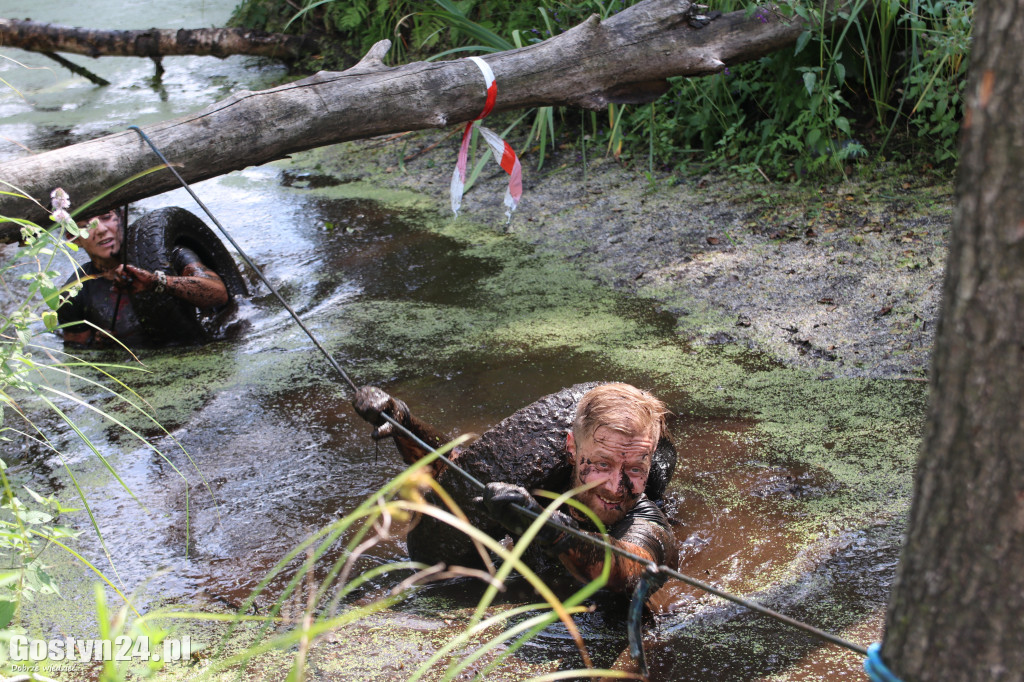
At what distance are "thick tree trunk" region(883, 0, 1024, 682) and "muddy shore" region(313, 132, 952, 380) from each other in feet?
7.58

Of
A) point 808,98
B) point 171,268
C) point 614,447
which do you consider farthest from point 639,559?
point 808,98

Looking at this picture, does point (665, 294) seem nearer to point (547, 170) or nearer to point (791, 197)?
point (791, 197)

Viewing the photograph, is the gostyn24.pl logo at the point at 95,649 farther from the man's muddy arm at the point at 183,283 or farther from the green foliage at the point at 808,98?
the green foliage at the point at 808,98

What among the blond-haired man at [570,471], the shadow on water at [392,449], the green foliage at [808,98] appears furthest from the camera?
the green foliage at [808,98]

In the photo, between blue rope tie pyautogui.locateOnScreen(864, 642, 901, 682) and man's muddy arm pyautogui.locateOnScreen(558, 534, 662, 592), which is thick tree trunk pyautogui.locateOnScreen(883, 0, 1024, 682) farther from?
man's muddy arm pyautogui.locateOnScreen(558, 534, 662, 592)

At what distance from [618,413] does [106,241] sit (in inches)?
119

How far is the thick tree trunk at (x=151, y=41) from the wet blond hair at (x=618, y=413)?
655 centimetres

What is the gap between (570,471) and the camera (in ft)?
8.19

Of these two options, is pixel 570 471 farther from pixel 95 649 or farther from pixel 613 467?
pixel 95 649

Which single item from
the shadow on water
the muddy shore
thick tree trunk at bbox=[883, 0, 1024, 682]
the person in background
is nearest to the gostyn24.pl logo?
the shadow on water

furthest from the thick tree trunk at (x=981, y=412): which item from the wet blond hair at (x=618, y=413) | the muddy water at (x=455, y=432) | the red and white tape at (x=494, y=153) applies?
the red and white tape at (x=494, y=153)

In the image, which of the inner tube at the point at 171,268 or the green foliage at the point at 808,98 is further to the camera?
the green foliage at the point at 808,98

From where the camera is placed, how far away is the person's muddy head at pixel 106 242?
407 centimetres

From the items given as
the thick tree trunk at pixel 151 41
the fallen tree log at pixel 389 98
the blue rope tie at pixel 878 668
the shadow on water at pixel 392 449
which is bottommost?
the shadow on water at pixel 392 449
